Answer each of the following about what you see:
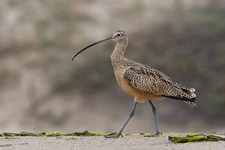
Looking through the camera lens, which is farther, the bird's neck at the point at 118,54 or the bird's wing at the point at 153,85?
the bird's neck at the point at 118,54

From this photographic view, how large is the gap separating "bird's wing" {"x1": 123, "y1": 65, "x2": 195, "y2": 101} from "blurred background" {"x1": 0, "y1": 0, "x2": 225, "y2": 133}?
24.5 feet

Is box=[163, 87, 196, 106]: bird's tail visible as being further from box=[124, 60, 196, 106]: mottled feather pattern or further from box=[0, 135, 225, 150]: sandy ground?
box=[0, 135, 225, 150]: sandy ground

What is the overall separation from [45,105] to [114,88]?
224 centimetres

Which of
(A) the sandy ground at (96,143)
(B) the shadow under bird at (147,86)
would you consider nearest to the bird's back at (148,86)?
(B) the shadow under bird at (147,86)

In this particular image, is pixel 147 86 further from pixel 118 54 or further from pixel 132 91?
pixel 118 54

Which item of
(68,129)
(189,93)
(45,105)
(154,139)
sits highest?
(45,105)

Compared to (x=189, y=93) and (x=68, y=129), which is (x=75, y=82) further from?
(x=189, y=93)

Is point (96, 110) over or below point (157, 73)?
over

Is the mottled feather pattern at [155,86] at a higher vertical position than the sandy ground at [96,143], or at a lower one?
higher

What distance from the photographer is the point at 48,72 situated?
69.4 ft

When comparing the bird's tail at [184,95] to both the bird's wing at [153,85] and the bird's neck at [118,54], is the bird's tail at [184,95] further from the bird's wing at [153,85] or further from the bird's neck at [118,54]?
the bird's neck at [118,54]

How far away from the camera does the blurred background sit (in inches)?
749

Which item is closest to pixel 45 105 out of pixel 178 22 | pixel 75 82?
pixel 75 82

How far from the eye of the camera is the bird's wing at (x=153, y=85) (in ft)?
34.0
